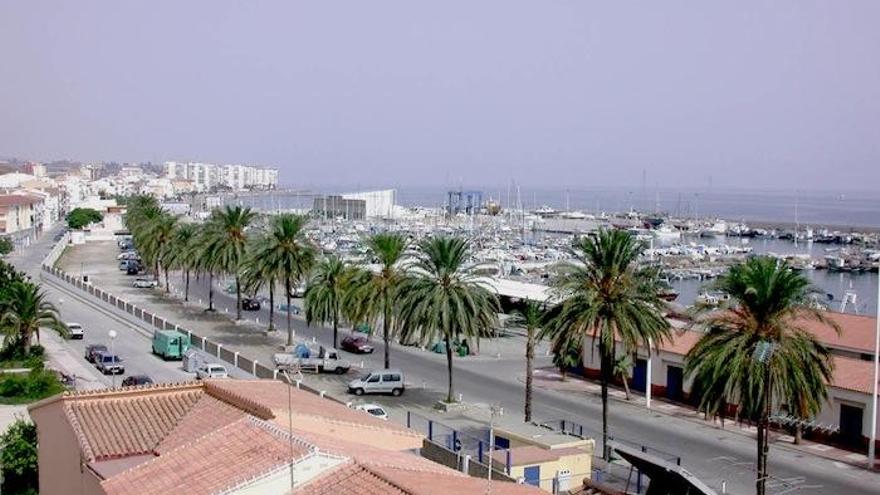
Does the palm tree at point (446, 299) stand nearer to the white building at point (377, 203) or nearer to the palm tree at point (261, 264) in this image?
the palm tree at point (261, 264)

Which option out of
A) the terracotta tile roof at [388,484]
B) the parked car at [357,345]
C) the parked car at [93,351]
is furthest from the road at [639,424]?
the terracotta tile roof at [388,484]

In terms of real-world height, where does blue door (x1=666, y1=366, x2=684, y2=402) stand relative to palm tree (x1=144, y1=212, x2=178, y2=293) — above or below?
below

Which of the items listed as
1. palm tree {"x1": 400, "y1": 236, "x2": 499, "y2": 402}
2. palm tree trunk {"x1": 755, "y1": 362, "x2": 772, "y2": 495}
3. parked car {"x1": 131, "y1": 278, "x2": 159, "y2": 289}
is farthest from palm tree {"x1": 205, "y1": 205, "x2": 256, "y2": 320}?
palm tree trunk {"x1": 755, "y1": 362, "x2": 772, "y2": 495}

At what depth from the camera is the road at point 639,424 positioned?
2350 centimetres

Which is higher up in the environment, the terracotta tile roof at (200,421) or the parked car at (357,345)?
the terracotta tile roof at (200,421)

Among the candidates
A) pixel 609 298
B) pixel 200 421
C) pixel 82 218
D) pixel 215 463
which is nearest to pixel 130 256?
pixel 82 218

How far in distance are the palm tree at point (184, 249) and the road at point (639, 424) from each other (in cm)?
929

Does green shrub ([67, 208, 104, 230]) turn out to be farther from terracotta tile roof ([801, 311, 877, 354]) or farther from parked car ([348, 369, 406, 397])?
terracotta tile roof ([801, 311, 877, 354])

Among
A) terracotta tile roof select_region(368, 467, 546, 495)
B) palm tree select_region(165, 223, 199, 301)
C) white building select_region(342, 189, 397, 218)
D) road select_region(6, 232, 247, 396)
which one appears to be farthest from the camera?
white building select_region(342, 189, 397, 218)

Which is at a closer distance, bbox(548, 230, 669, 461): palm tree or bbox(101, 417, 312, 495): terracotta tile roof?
bbox(101, 417, 312, 495): terracotta tile roof

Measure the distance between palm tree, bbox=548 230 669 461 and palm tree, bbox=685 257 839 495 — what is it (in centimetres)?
426

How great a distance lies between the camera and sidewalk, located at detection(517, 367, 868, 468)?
1023 inches

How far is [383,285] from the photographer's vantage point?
1364 inches

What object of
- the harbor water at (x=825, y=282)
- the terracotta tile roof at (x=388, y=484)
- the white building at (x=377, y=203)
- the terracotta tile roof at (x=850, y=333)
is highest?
the white building at (x=377, y=203)
